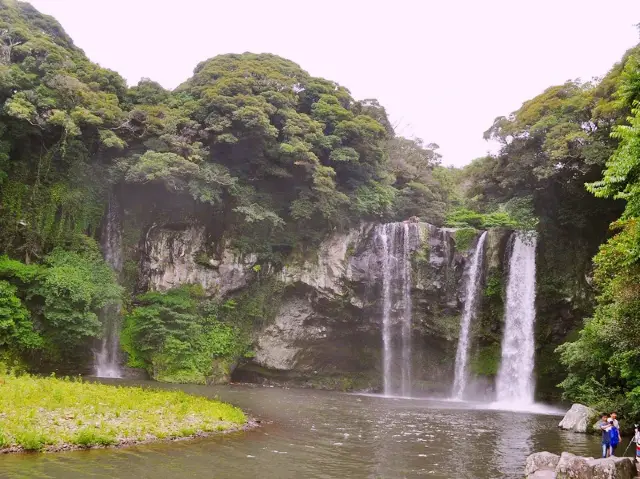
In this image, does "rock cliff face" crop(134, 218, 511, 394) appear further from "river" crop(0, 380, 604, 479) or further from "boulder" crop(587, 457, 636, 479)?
"boulder" crop(587, 457, 636, 479)

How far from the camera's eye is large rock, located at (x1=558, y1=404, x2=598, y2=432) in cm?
1705

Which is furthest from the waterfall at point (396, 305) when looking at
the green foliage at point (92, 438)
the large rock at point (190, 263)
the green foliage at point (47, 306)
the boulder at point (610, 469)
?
the green foliage at point (92, 438)

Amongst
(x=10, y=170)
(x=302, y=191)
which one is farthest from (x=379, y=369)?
(x=10, y=170)

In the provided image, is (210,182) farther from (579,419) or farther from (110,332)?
(579,419)

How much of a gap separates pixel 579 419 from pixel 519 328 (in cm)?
1097

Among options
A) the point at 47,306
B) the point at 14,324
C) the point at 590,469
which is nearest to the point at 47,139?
the point at 47,306

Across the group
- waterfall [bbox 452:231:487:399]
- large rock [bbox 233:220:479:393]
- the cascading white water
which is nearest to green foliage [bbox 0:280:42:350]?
large rock [bbox 233:220:479:393]

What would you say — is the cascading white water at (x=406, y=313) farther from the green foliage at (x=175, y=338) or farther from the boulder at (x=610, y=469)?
the boulder at (x=610, y=469)

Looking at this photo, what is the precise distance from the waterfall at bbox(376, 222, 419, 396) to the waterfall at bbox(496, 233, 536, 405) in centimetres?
548

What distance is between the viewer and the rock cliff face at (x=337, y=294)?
29266 mm

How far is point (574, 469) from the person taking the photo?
30.9 feet

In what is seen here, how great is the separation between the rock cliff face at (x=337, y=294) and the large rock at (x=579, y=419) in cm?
1126

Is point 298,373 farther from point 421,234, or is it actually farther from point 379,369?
point 421,234

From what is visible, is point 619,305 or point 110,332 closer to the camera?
point 619,305
